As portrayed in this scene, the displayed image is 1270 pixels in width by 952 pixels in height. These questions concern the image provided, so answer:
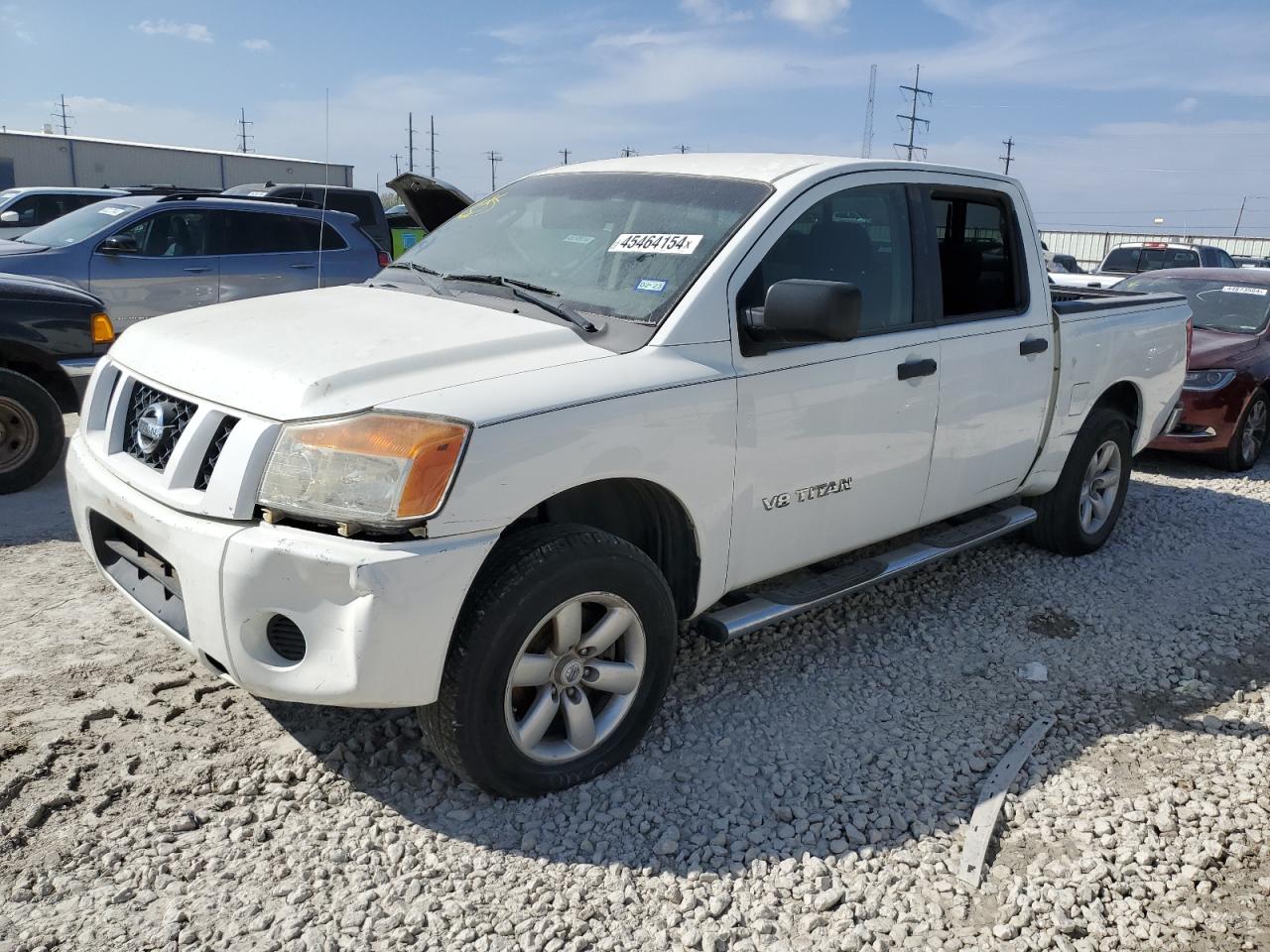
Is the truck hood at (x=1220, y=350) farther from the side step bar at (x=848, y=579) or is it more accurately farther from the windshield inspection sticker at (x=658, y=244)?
the windshield inspection sticker at (x=658, y=244)

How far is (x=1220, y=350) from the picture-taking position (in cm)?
796

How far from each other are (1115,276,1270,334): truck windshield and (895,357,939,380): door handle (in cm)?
575

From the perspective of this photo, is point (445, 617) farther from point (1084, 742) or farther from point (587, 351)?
point (1084, 742)

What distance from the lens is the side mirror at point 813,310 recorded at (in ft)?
10.2

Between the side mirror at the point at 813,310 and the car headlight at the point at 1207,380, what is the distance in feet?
18.9

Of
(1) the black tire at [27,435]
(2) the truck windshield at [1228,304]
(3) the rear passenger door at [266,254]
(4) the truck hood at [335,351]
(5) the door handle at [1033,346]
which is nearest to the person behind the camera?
(4) the truck hood at [335,351]

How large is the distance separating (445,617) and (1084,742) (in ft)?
7.73

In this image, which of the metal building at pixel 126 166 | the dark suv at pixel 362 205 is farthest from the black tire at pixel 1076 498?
the metal building at pixel 126 166

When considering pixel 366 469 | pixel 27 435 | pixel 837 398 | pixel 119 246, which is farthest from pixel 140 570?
pixel 119 246

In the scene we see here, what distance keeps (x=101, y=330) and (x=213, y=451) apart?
3934mm

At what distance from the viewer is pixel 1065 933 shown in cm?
267

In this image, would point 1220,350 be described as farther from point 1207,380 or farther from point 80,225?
point 80,225

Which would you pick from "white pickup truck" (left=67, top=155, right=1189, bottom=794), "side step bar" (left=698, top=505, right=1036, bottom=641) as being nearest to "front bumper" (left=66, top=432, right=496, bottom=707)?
"white pickup truck" (left=67, top=155, right=1189, bottom=794)

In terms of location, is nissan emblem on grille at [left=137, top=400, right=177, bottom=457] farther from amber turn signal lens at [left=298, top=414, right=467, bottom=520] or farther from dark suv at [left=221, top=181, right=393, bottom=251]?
dark suv at [left=221, top=181, right=393, bottom=251]
